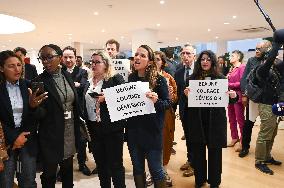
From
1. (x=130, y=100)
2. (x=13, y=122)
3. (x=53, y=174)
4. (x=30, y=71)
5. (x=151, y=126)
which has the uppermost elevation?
(x=30, y=71)

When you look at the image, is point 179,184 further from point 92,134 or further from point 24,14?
point 24,14

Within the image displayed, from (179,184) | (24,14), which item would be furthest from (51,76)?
(24,14)

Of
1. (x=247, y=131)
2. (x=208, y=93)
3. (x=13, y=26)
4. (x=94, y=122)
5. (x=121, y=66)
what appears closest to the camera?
(x=94, y=122)

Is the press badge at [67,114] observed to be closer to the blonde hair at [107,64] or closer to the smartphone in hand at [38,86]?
the smartphone in hand at [38,86]

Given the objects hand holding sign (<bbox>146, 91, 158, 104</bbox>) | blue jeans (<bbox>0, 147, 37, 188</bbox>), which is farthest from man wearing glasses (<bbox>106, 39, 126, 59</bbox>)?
blue jeans (<bbox>0, 147, 37, 188</bbox>)

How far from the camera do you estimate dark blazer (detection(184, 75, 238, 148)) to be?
10.9ft

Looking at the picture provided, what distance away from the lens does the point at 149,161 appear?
2775 mm

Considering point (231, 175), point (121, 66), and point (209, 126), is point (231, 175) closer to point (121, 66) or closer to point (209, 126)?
point (209, 126)

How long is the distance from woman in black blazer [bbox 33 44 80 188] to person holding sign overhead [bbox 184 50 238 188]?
4.38 feet

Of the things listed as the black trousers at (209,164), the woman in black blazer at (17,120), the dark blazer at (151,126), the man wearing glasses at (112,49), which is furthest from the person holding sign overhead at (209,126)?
the woman in black blazer at (17,120)

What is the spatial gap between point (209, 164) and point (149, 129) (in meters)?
1.08

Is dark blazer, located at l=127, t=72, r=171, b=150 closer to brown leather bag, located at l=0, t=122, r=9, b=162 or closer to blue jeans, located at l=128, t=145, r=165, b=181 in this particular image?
blue jeans, located at l=128, t=145, r=165, b=181

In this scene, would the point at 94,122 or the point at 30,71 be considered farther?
the point at 30,71

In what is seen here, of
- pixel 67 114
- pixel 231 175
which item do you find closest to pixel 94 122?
pixel 67 114
